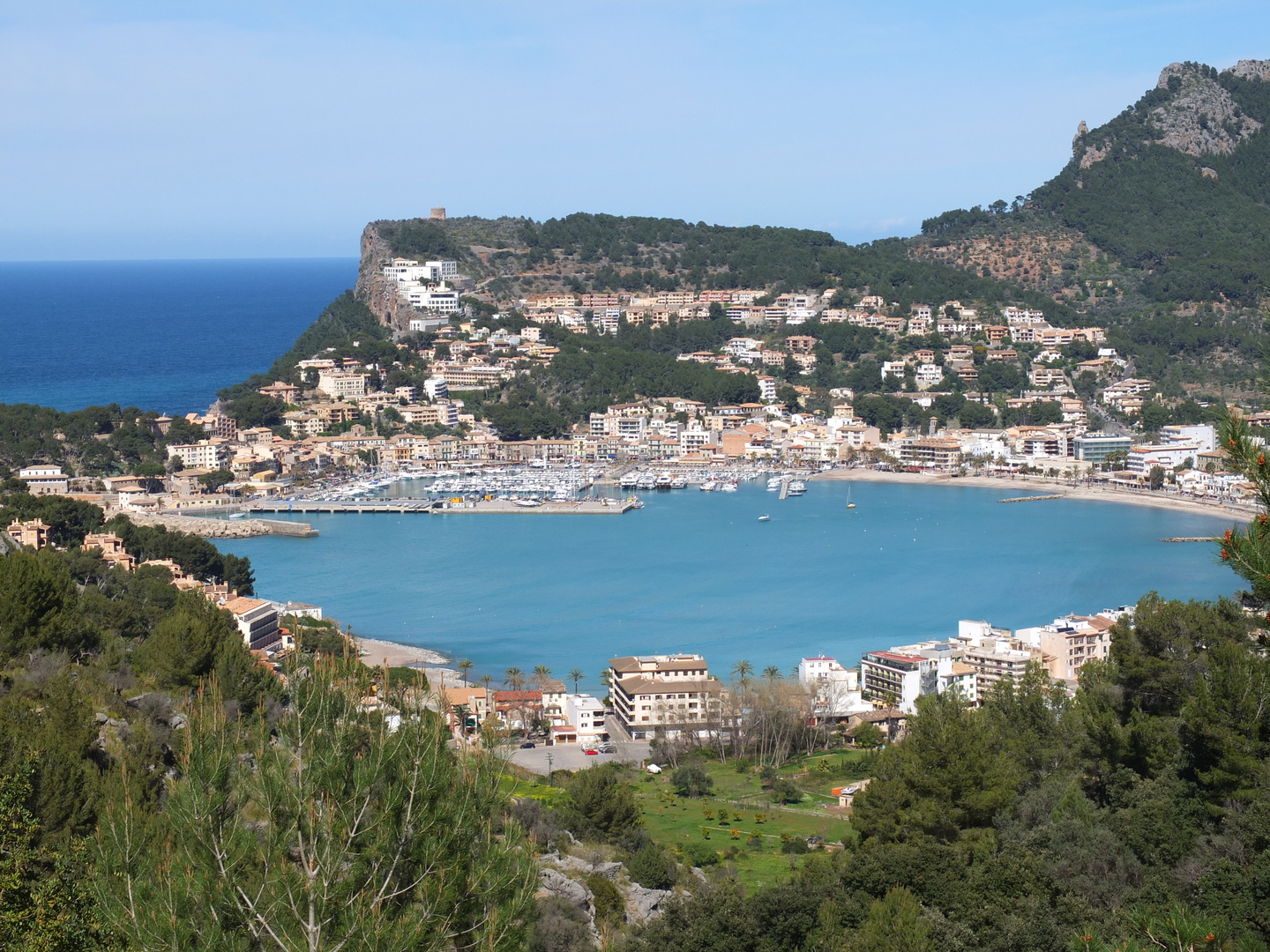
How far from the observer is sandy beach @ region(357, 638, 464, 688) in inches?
623

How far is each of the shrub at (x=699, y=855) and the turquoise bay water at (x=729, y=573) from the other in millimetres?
6248

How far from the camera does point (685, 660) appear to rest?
15828 mm

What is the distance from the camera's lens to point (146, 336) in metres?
64.5

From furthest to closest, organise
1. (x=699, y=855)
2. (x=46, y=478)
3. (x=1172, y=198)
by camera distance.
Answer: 1. (x=1172, y=198)
2. (x=46, y=478)
3. (x=699, y=855)

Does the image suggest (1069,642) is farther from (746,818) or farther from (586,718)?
(746,818)

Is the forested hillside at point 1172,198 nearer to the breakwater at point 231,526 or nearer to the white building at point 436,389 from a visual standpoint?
the white building at point 436,389

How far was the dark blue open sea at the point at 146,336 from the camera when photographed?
45.6 m

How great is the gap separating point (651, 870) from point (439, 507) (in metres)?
21.5

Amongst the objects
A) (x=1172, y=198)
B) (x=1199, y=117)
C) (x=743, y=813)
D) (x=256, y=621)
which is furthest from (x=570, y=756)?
(x=1199, y=117)

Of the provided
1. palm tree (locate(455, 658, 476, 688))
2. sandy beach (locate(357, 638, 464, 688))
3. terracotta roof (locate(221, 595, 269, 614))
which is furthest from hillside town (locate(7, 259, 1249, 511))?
palm tree (locate(455, 658, 476, 688))

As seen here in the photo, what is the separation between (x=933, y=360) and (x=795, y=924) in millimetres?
35104

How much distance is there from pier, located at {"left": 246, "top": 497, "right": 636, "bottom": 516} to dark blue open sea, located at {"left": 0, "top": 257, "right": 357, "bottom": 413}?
11679mm

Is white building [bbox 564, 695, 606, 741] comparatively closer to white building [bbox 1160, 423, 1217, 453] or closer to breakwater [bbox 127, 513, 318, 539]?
breakwater [bbox 127, 513, 318, 539]

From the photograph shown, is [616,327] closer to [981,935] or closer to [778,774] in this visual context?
[778,774]
